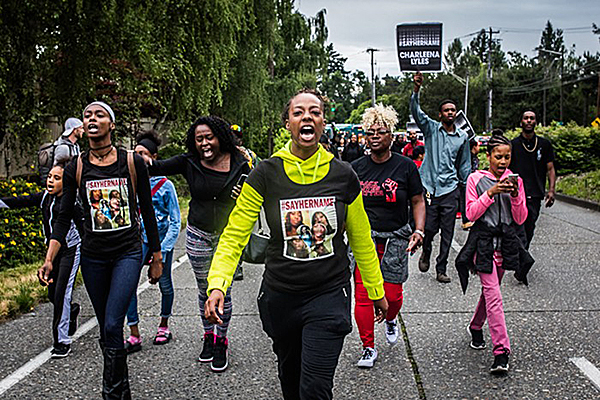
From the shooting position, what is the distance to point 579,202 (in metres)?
16.5

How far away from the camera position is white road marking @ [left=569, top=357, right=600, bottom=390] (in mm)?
4601

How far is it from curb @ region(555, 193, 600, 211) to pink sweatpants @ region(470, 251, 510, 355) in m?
11.4

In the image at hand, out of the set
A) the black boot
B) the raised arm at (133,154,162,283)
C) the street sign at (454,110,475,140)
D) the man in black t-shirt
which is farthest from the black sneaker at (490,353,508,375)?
the street sign at (454,110,475,140)

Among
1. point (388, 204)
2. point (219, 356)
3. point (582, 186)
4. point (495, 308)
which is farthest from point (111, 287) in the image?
point (582, 186)

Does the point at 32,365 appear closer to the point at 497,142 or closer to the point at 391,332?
the point at 391,332

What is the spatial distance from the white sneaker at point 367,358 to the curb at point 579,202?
12.0 meters

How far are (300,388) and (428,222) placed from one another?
519 cm

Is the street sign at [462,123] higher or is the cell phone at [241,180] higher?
the street sign at [462,123]

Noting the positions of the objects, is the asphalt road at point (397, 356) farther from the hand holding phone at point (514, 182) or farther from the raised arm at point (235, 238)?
the raised arm at point (235, 238)

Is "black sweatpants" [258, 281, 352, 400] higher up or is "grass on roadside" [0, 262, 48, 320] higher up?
"black sweatpants" [258, 281, 352, 400]

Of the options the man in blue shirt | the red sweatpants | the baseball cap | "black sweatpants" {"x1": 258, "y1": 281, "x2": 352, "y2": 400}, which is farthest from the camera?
the man in blue shirt

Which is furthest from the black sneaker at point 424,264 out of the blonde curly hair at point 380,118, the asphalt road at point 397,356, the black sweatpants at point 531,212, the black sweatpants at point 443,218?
the blonde curly hair at point 380,118

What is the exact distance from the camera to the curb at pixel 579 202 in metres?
15.4

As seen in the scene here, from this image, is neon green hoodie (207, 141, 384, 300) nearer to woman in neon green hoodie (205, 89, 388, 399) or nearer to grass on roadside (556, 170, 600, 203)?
woman in neon green hoodie (205, 89, 388, 399)
